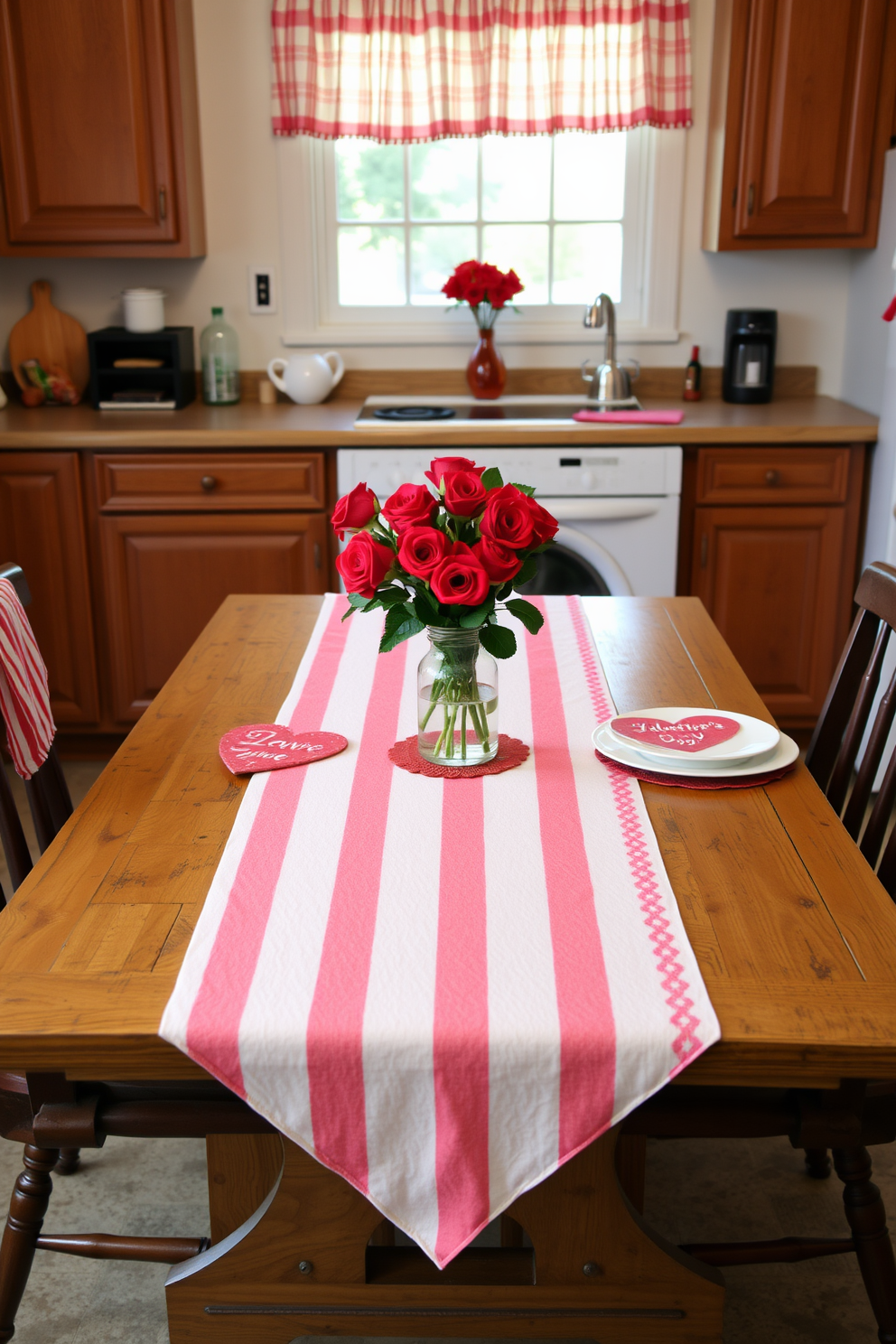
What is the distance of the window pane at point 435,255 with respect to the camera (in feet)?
11.8

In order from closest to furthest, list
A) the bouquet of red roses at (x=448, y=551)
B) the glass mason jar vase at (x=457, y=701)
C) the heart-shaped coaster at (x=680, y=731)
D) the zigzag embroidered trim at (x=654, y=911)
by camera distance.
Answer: the zigzag embroidered trim at (x=654, y=911) → the bouquet of red roses at (x=448, y=551) → the glass mason jar vase at (x=457, y=701) → the heart-shaped coaster at (x=680, y=731)

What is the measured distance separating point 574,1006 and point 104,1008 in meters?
0.39

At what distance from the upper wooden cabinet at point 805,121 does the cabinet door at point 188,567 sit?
55.4 inches

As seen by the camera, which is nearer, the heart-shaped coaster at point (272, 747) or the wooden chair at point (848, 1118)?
the wooden chair at point (848, 1118)

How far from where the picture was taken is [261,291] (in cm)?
357

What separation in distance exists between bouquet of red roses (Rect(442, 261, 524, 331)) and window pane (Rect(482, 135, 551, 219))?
0.34 metres

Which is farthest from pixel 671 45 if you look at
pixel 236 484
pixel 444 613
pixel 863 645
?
pixel 444 613

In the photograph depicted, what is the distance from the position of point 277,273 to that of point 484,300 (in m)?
0.66

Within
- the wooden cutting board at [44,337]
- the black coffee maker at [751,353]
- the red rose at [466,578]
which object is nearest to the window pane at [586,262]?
the black coffee maker at [751,353]

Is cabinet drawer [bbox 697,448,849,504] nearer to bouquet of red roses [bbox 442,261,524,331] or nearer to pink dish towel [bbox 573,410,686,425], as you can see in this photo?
pink dish towel [bbox 573,410,686,425]

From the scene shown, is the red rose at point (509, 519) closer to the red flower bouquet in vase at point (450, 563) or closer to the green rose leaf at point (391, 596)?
the red flower bouquet in vase at point (450, 563)

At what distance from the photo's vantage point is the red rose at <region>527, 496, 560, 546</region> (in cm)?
129

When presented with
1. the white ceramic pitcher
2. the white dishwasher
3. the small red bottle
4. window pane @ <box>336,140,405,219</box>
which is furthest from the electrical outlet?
the small red bottle

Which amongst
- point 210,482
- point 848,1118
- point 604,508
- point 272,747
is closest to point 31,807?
point 272,747
